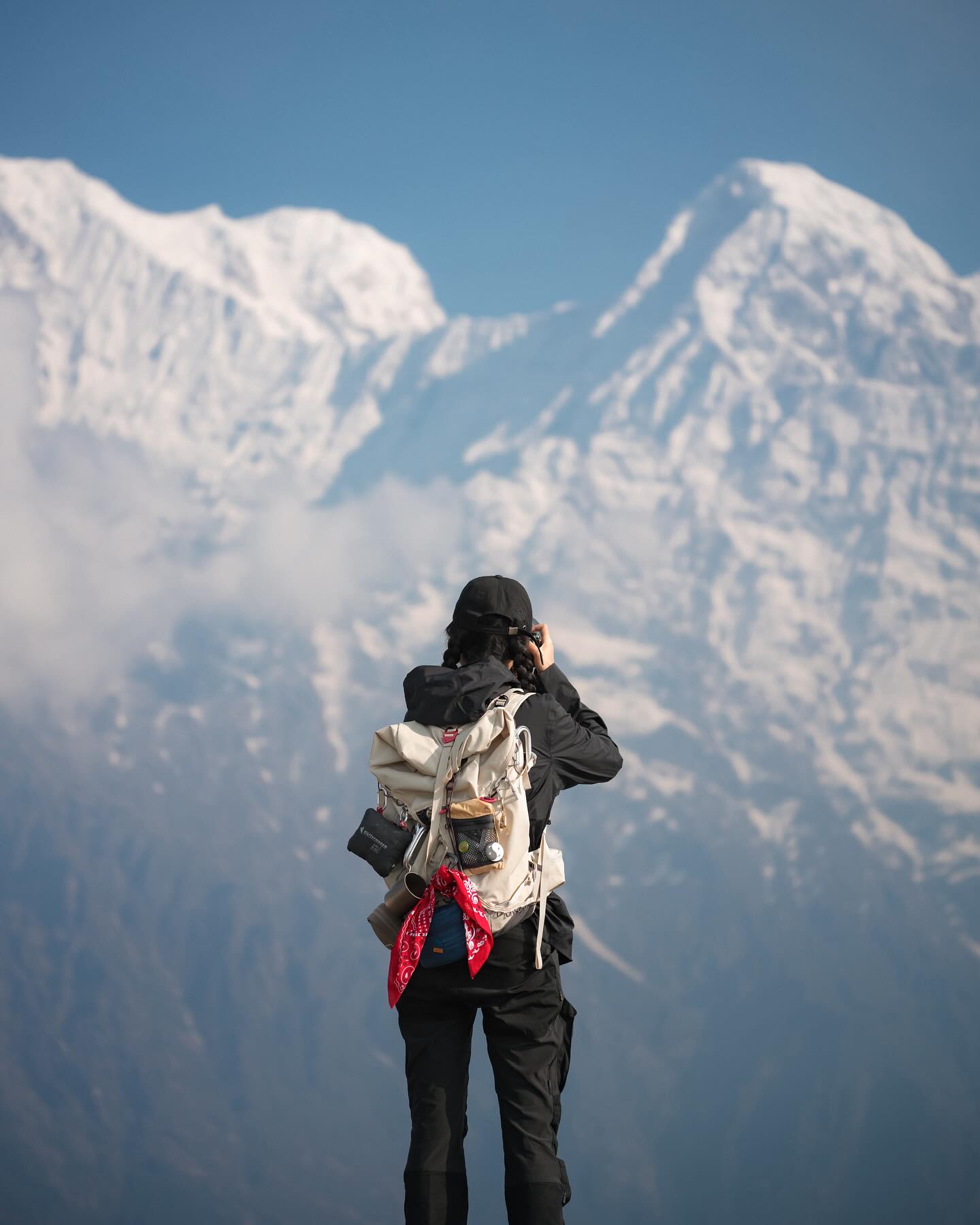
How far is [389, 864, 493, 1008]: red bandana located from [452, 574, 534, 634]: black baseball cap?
49 centimetres

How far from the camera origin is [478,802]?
217cm

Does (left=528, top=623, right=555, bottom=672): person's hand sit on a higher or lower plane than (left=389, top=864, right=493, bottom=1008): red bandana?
higher

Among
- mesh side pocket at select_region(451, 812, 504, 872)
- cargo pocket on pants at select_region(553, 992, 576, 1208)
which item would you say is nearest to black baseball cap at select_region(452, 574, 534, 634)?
mesh side pocket at select_region(451, 812, 504, 872)

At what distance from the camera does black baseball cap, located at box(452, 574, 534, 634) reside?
2.34m

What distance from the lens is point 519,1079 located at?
7.13 ft

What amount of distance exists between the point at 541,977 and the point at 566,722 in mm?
486

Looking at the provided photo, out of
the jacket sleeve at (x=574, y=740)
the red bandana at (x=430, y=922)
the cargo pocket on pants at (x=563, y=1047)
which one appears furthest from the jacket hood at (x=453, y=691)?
the cargo pocket on pants at (x=563, y=1047)

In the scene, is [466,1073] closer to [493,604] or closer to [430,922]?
[430,922]

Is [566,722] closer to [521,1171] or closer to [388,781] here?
[388,781]

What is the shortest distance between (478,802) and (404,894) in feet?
0.80

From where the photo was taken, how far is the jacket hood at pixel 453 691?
2199mm

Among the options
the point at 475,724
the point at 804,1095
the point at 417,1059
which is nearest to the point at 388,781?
the point at 475,724

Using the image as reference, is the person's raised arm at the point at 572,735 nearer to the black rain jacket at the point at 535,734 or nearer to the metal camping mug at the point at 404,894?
the black rain jacket at the point at 535,734

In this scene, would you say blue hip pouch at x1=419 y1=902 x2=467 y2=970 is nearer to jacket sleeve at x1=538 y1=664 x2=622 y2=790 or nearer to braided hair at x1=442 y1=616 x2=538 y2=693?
jacket sleeve at x1=538 y1=664 x2=622 y2=790
